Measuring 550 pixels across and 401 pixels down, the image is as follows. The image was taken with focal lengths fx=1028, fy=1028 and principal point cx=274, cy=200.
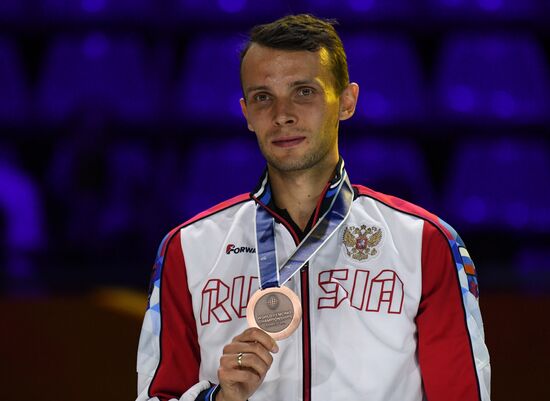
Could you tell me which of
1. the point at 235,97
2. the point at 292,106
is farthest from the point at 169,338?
the point at 235,97

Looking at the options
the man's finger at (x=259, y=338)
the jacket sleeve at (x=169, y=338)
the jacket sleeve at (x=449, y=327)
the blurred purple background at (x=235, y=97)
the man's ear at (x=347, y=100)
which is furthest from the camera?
the blurred purple background at (x=235, y=97)

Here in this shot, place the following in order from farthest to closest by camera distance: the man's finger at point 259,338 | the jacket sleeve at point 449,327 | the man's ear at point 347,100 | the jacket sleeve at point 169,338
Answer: the man's ear at point 347,100
the jacket sleeve at point 169,338
the jacket sleeve at point 449,327
the man's finger at point 259,338

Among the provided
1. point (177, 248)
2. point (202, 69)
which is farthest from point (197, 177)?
point (177, 248)

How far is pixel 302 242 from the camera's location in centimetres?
225

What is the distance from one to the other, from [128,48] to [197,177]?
2.77ft

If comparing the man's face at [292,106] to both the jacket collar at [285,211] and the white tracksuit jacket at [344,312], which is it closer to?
the jacket collar at [285,211]

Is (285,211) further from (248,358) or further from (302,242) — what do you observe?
(248,358)

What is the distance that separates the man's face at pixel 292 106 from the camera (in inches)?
87.8

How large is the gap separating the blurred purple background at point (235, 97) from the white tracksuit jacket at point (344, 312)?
10.7 ft

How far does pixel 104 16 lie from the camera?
5.72 metres

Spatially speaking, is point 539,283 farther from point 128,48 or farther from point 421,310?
point 128,48

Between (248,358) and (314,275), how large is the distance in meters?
0.33

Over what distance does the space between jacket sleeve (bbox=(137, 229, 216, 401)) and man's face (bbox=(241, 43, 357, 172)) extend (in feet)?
1.10

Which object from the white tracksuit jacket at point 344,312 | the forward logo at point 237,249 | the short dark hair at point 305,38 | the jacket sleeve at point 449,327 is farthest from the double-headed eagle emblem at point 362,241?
the short dark hair at point 305,38
